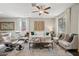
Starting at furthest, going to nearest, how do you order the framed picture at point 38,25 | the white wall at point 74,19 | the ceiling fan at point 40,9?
the framed picture at point 38,25, the white wall at point 74,19, the ceiling fan at point 40,9

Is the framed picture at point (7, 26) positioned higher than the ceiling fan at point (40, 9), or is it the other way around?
the ceiling fan at point (40, 9)

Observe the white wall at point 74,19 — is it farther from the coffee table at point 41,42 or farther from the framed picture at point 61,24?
the coffee table at point 41,42

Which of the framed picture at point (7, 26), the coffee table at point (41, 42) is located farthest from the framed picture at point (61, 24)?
the framed picture at point (7, 26)

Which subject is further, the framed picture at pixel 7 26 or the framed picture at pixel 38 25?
the framed picture at pixel 38 25

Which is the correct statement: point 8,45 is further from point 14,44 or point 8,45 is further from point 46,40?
point 46,40

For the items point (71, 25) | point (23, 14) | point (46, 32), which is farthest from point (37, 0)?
point (71, 25)

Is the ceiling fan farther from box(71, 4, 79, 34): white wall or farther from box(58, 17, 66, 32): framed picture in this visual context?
box(71, 4, 79, 34): white wall

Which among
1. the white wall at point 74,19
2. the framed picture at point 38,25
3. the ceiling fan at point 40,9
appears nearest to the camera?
the ceiling fan at point 40,9

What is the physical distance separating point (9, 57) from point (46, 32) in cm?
107

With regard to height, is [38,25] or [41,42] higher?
[38,25]

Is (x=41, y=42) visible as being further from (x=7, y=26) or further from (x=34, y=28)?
(x=7, y=26)

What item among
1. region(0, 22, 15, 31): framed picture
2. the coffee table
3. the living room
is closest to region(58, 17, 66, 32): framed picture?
the living room

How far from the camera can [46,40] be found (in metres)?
3.25

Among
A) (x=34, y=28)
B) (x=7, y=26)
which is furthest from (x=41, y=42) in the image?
(x=7, y=26)
